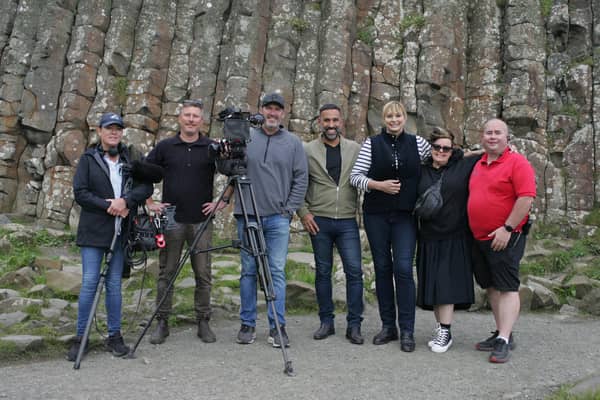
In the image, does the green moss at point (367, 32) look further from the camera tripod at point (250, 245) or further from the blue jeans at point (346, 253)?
the camera tripod at point (250, 245)

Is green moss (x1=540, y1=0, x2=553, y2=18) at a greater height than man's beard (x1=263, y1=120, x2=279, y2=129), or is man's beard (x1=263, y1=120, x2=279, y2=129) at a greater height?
green moss (x1=540, y1=0, x2=553, y2=18)

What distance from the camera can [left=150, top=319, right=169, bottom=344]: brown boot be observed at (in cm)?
643

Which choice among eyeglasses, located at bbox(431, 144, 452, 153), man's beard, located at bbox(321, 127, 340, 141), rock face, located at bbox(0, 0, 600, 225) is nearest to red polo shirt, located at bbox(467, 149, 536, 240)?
eyeglasses, located at bbox(431, 144, 452, 153)

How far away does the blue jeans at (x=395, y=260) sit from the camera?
627 cm

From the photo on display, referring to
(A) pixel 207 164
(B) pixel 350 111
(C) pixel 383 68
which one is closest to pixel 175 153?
(A) pixel 207 164

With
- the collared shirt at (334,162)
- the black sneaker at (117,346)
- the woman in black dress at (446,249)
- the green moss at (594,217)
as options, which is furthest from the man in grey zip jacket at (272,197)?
the green moss at (594,217)

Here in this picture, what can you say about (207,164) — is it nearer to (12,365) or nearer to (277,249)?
(277,249)

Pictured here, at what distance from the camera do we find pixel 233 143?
20.1 ft

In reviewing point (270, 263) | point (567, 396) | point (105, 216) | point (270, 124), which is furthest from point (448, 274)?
point (105, 216)

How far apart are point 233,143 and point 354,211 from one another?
1.78m

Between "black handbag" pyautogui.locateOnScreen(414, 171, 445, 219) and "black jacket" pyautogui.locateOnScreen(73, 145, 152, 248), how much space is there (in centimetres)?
317

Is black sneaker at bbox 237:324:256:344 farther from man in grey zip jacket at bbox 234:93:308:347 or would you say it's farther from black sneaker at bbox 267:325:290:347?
black sneaker at bbox 267:325:290:347

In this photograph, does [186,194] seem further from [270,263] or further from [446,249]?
[446,249]

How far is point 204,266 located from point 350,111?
32.7 ft
